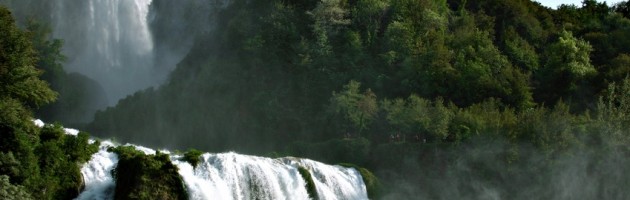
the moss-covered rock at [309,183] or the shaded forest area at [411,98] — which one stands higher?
the shaded forest area at [411,98]

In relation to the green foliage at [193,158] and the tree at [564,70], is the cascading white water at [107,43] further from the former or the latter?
the green foliage at [193,158]

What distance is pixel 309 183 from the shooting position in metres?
50.3

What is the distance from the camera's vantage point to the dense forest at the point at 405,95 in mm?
61500

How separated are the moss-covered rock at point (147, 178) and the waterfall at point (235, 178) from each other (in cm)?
49

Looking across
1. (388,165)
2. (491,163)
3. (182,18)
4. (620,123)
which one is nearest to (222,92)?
(182,18)

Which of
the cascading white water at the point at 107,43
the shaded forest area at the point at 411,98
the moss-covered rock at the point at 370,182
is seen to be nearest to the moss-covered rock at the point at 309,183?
the moss-covered rock at the point at 370,182

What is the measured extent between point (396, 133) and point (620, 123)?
14.5 meters

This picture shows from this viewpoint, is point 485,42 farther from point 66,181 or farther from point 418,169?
point 66,181

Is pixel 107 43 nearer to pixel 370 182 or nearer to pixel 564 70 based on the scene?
pixel 370 182

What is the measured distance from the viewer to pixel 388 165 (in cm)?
6222

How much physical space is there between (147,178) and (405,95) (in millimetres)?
33407

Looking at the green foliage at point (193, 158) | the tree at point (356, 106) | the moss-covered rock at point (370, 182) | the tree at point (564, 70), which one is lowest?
the moss-covered rock at point (370, 182)

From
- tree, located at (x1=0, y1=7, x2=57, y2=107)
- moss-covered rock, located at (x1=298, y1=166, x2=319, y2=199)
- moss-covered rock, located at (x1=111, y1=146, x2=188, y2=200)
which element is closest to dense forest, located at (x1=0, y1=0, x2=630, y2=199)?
moss-covered rock, located at (x1=298, y1=166, x2=319, y2=199)

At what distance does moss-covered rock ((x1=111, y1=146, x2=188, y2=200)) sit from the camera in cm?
4300
